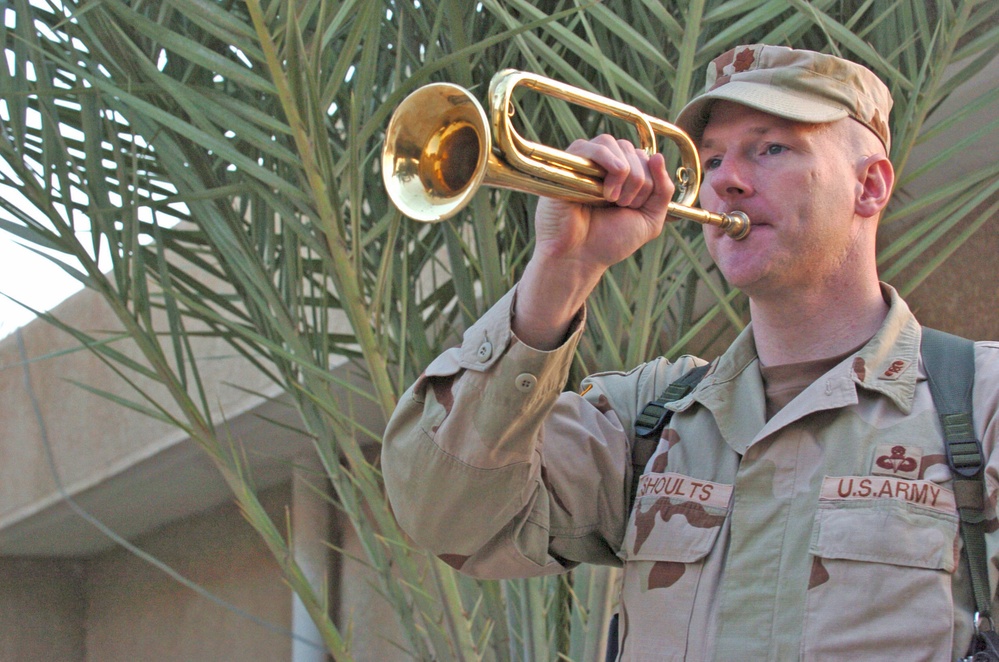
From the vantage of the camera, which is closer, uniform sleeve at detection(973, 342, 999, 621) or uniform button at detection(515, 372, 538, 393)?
uniform sleeve at detection(973, 342, 999, 621)

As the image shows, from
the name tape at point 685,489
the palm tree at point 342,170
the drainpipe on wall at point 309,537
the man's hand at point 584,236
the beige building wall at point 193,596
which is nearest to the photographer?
the man's hand at point 584,236

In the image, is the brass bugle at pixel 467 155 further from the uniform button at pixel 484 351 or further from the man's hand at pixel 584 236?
the uniform button at pixel 484 351

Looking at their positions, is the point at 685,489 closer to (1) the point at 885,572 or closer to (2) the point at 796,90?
(1) the point at 885,572

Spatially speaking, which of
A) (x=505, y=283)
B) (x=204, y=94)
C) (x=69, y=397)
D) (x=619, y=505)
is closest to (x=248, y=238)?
(x=204, y=94)

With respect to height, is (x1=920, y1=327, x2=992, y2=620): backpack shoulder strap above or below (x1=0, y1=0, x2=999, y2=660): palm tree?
below

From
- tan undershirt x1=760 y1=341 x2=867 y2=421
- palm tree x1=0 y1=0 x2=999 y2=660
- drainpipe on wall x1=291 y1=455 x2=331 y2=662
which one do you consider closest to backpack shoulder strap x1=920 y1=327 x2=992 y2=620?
tan undershirt x1=760 y1=341 x2=867 y2=421

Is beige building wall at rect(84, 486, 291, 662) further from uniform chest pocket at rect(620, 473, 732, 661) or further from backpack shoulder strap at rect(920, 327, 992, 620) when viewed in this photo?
backpack shoulder strap at rect(920, 327, 992, 620)

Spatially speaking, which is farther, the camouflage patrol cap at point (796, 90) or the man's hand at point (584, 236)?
the camouflage patrol cap at point (796, 90)

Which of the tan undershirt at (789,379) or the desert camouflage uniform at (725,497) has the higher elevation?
the tan undershirt at (789,379)

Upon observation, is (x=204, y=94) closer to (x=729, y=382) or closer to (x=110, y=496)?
(x=729, y=382)

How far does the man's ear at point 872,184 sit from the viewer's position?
150 centimetres

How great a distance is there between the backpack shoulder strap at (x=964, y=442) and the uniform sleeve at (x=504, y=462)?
0.40 metres

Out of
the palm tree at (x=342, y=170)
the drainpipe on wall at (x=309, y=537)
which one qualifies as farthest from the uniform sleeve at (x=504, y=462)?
the drainpipe on wall at (x=309, y=537)

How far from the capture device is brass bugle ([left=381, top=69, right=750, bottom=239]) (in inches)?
47.5
